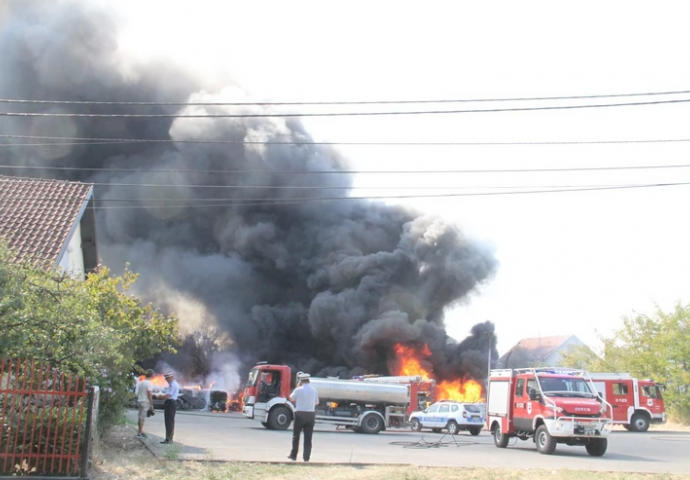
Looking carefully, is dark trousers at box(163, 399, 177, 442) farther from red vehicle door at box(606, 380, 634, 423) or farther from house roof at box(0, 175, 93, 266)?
red vehicle door at box(606, 380, 634, 423)

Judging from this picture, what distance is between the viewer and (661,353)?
35.2m

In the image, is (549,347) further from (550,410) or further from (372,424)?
(550,410)

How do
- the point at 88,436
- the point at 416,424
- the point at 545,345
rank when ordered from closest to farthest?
the point at 88,436, the point at 416,424, the point at 545,345

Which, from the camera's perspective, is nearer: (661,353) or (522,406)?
(522,406)

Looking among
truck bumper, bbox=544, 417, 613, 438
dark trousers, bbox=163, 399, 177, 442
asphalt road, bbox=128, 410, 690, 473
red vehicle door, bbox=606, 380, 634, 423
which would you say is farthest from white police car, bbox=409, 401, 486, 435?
dark trousers, bbox=163, 399, 177, 442

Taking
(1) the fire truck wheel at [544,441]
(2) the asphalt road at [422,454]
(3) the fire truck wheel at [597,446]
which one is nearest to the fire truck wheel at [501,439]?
(2) the asphalt road at [422,454]

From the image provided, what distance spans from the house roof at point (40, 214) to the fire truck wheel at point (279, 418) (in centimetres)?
914

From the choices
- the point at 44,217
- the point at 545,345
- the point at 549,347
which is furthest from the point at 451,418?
the point at 545,345

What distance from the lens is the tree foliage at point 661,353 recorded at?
1331 inches

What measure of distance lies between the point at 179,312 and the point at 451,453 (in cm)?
3979

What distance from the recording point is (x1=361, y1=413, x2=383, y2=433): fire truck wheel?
23.3 m

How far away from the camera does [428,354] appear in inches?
1622

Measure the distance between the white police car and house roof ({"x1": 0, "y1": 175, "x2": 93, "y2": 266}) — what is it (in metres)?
14.7

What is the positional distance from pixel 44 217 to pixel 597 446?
576 inches
